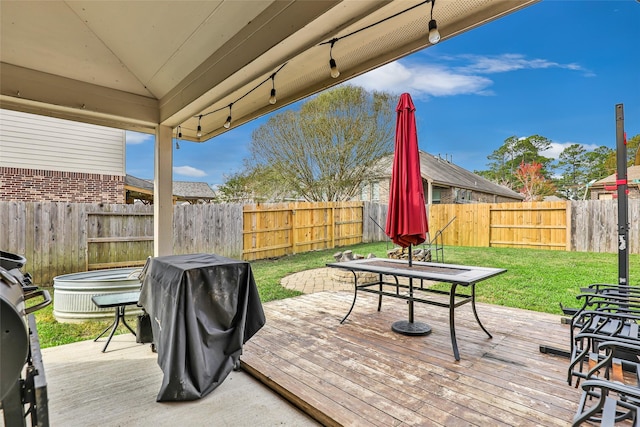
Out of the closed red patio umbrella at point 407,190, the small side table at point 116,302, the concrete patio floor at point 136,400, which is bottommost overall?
the concrete patio floor at point 136,400

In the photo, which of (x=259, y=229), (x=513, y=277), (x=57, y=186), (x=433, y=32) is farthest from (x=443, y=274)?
(x=57, y=186)

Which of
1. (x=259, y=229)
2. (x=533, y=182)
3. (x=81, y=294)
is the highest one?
(x=533, y=182)

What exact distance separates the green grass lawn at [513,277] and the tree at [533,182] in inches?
550

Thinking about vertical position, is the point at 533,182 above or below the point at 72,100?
above

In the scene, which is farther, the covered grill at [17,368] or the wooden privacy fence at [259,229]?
the wooden privacy fence at [259,229]

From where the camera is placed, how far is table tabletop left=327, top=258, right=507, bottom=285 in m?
2.50

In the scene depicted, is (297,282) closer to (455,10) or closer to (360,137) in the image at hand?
(455,10)

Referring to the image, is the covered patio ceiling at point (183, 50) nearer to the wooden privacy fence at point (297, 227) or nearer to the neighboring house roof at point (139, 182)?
the wooden privacy fence at point (297, 227)

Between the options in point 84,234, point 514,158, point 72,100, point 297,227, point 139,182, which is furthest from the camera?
point 514,158

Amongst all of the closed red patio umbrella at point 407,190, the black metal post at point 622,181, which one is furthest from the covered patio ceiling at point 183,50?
the black metal post at point 622,181

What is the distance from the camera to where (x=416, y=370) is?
7.47 ft

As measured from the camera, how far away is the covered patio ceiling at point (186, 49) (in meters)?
1.85

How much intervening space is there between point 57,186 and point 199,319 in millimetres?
7505

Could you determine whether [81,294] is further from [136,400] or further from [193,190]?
[193,190]
